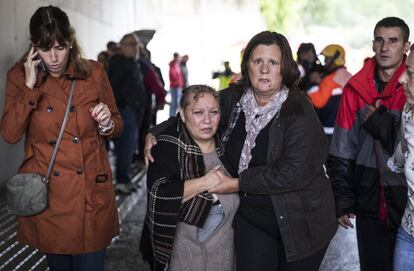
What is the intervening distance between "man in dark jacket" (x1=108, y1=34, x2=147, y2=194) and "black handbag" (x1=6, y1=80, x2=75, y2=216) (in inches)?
165

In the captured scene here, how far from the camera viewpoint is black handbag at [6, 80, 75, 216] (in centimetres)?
290

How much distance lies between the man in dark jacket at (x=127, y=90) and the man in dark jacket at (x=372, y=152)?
162 inches

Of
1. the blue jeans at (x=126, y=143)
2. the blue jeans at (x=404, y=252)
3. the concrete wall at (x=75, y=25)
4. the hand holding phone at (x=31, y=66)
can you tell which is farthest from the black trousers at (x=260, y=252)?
the concrete wall at (x=75, y=25)

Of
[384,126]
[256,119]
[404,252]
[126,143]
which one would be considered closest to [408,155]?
[404,252]

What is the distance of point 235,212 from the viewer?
2910 millimetres

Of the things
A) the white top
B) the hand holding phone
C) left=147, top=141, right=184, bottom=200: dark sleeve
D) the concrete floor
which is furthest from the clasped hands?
the concrete floor

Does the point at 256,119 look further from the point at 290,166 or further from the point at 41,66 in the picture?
the point at 41,66

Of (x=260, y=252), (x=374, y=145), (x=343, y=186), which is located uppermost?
(x=374, y=145)

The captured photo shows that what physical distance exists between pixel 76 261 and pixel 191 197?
2.86 ft

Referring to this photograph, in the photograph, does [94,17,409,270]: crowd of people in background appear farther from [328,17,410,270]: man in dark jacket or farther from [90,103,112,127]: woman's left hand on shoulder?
[90,103,112,127]: woman's left hand on shoulder

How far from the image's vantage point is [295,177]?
2.72m

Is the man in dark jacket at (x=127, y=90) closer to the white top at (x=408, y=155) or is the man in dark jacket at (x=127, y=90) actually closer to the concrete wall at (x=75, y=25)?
the concrete wall at (x=75, y=25)

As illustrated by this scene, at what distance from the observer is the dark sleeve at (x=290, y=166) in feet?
8.88

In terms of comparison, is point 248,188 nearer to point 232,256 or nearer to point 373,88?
point 232,256
